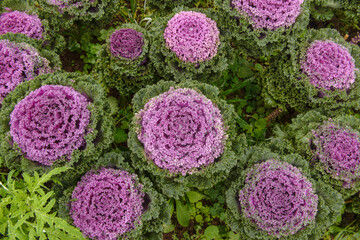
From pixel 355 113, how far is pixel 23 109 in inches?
250

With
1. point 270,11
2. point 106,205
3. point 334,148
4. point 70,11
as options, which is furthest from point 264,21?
point 106,205

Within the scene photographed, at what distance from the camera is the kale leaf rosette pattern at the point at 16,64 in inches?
155

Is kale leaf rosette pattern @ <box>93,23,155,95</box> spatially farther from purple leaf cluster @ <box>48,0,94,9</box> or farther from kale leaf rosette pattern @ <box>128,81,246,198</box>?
kale leaf rosette pattern @ <box>128,81,246,198</box>

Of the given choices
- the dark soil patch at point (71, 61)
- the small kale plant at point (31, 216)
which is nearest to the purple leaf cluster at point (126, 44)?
the dark soil patch at point (71, 61)

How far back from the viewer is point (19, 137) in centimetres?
337

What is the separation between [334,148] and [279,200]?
1221 millimetres

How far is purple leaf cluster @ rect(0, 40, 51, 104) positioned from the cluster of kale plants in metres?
0.02

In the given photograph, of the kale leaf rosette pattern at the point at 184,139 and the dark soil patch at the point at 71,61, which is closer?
the kale leaf rosette pattern at the point at 184,139

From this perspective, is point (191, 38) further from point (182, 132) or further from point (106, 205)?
point (106, 205)

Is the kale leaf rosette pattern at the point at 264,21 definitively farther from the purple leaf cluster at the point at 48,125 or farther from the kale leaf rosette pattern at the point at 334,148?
the purple leaf cluster at the point at 48,125

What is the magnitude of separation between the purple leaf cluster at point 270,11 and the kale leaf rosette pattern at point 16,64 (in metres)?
3.26

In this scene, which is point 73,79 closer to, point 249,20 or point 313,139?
point 249,20

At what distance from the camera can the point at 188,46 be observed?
13.7 feet

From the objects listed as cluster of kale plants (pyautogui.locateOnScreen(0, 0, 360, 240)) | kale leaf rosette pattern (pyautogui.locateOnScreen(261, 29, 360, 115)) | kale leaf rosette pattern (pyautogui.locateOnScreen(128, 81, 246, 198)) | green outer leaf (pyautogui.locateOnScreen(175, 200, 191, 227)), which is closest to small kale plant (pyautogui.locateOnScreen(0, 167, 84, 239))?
cluster of kale plants (pyautogui.locateOnScreen(0, 0, 360, 240))
